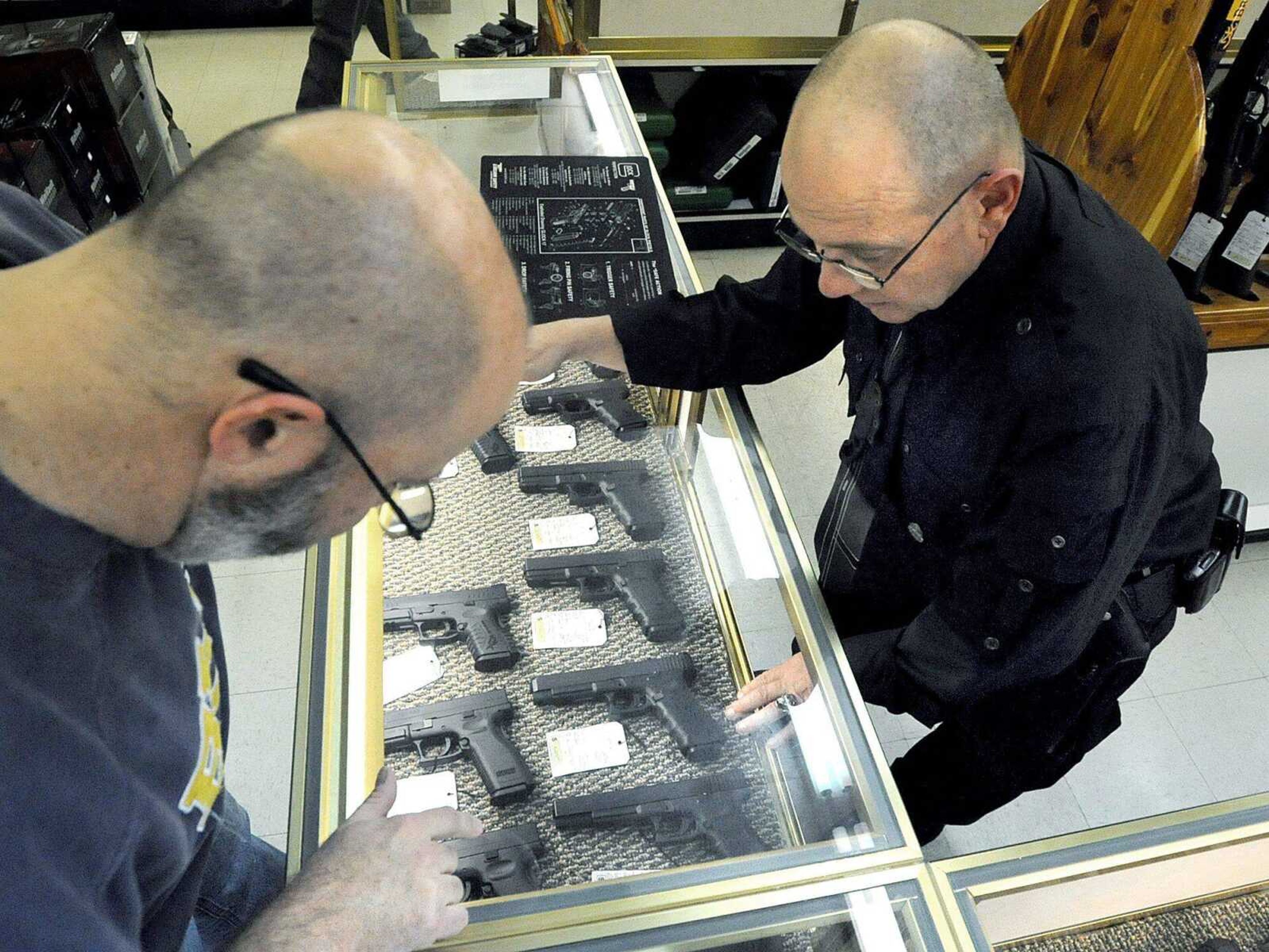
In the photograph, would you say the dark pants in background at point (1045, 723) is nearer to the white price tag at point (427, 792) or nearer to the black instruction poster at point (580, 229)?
the white price tag at point (427, 792)

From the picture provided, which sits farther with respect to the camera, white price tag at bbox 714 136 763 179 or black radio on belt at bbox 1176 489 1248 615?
white price tag at bbox 714 136 763 179

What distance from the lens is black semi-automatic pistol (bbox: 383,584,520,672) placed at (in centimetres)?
133

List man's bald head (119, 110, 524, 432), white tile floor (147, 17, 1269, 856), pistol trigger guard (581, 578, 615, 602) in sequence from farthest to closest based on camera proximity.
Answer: white tile floor (147, 17, 1269, 856)
pistol trigger guard (581, 578, 615, 602)
man's bald head (119, 110, 524, 432)

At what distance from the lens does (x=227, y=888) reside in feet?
3.75

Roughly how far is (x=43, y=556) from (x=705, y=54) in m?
3.30

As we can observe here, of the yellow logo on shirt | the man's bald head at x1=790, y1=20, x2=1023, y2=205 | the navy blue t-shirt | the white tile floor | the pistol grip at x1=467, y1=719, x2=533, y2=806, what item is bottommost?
the white tile floor

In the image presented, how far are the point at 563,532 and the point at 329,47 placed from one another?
124 inches

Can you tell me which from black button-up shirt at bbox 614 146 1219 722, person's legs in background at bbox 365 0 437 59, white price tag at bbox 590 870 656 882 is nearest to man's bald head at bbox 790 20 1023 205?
black button-up shirt at bbox 614 146 1219 722

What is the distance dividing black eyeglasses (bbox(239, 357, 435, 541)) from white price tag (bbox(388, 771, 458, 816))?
532 millimetres

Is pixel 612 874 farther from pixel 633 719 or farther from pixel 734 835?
pixel 633 719

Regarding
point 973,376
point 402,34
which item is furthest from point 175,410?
point 402,34

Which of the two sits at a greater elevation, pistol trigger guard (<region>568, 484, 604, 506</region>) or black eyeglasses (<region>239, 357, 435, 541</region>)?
black eyeglasses (<region>239, 357, 435, 541</region>)

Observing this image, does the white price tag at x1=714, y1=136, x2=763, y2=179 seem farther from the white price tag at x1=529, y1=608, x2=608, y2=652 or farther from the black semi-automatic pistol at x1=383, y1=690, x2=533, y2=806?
the black semi-automatic pistol at x1=383, y1=690, x2=533, y2=806

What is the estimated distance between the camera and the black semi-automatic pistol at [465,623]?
1.33 m
